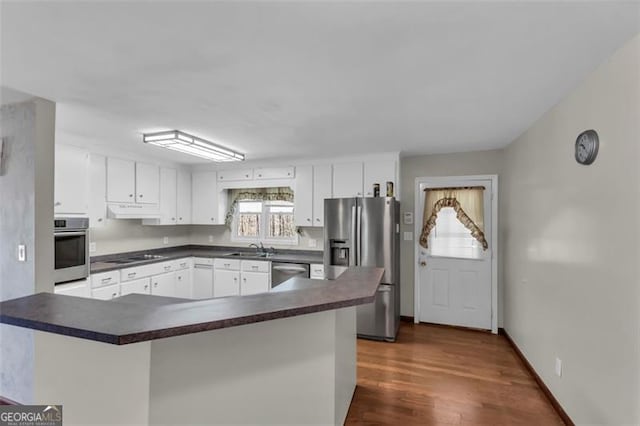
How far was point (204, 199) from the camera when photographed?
4.96 meters

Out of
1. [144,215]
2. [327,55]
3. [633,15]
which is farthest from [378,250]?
[144,215]

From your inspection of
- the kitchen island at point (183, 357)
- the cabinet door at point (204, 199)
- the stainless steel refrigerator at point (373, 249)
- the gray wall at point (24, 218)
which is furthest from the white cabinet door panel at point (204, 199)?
the kitchen island at point (183, 357)

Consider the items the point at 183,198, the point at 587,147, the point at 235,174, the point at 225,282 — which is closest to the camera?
the point at 587,147

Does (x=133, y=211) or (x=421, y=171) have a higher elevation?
(x=421, y=171)

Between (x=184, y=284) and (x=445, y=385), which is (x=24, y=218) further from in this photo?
(x=445, y=385)

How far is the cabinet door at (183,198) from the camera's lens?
478 cm

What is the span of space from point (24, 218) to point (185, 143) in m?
1.42

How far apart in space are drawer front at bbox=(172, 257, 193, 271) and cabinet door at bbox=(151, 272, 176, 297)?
0.11m

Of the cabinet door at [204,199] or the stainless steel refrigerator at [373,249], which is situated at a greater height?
the cabinet door at [204,199]

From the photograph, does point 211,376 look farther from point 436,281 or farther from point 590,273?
point 436,281

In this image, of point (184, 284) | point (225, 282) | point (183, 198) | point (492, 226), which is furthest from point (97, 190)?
point (492, 226)

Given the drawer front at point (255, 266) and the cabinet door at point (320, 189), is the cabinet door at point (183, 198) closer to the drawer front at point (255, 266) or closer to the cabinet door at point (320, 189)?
the drawer front at point (255, 266)

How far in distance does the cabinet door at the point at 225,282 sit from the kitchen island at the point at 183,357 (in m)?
2.97

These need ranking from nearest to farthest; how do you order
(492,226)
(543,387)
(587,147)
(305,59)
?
(305,59)
(587,147)
(543,387)
(492,226)
